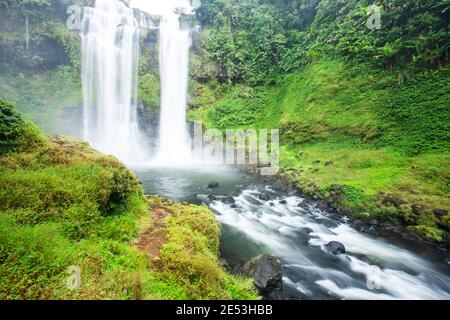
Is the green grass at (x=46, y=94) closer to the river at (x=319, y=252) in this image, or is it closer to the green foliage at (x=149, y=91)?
the green foliage at (x=149, y=91)

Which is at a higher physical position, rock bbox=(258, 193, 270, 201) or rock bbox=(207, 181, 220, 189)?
rock bbox=(207, 181, 220, 189)

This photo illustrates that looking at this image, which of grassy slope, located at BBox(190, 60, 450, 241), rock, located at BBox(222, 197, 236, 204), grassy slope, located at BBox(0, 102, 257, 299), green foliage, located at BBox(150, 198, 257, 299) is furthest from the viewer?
rock, located at BBox(222, 197, 236, 204)

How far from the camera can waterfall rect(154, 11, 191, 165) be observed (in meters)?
35.2

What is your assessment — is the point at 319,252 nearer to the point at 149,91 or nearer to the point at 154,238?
the point at 154,238

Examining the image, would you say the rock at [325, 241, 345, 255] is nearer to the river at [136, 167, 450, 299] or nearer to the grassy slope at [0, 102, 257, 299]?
the river at [136, 167, 450, 299]

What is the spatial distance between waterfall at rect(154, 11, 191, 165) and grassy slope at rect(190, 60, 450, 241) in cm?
1117

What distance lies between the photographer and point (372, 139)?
62.2ft

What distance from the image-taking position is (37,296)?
4.28 metres

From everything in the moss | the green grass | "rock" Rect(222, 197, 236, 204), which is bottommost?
"rock" Rect(222, 197, 236, 204)

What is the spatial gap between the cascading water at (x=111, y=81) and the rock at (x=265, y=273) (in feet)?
91.9

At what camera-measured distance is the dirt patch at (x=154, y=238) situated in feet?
22.6

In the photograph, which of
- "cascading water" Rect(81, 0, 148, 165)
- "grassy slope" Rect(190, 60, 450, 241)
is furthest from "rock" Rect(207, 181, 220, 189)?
"cascading water" Rect(81, 0, 148, 165)

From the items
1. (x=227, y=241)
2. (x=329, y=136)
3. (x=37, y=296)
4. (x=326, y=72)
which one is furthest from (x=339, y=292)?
(x=326, y=72)

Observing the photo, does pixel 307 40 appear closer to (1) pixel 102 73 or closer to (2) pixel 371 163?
(2) pixel 371 163
